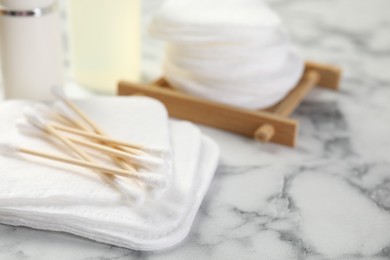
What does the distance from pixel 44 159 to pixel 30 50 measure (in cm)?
22

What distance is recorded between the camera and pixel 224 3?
0.93 metres

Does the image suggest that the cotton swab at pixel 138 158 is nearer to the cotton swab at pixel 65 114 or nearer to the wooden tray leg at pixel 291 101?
the cotton swab at pixel 65 114

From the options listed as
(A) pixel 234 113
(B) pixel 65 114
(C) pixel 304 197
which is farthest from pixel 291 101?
(B) pixel 65 114

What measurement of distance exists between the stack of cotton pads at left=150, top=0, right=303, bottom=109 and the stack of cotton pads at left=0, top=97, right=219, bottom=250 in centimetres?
16

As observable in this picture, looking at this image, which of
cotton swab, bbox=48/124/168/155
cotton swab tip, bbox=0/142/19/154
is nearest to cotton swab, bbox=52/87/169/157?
cotton swab, bbox=48/124/168/155

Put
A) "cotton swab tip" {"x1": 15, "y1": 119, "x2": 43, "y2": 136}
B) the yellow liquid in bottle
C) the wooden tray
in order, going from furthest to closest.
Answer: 1. the yellow liquid in bottle
2. the wooden tray
3. "cotton swab tip" {"x1": 15, "y1": 119, "x2": 43, "y2": 136}

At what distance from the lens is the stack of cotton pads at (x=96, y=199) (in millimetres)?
654

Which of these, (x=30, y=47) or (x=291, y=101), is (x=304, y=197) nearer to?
(x=291, y=101)

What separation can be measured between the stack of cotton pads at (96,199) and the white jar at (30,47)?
0.43 ft

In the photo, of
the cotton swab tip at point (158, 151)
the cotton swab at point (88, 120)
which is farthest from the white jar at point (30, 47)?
the cotton swab tip at point (158, 151)

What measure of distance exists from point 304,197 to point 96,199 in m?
0.25

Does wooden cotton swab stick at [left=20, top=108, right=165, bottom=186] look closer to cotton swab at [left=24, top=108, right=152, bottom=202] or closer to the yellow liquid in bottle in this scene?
cotton swab at [left=24, top=108, right=152, bottom=202]

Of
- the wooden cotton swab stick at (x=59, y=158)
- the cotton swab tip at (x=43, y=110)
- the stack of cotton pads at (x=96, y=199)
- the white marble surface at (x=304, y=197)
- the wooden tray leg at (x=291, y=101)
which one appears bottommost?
the white marble surface at (x=304, y=197)

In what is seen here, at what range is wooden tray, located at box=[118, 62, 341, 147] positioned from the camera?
0.88 meters
